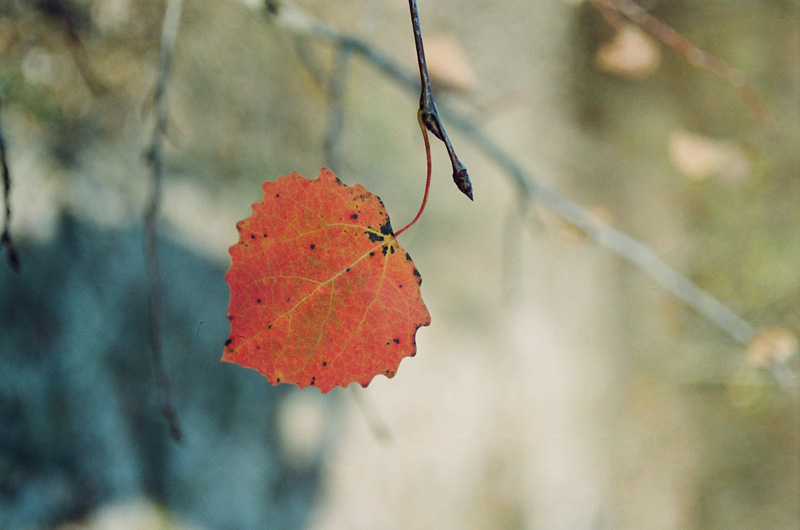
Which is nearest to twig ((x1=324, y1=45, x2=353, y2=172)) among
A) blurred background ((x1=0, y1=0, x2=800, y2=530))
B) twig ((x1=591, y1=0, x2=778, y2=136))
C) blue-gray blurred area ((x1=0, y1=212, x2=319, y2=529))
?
blurred background ((x1=0, y1=0, x2=800, y2=530))

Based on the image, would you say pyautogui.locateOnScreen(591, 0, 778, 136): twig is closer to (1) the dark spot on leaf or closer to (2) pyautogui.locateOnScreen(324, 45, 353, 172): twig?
(2) pyautogui.locateOnScreen(324, 45, 353, 172): twig

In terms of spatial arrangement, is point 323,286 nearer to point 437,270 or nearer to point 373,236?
point 373,236

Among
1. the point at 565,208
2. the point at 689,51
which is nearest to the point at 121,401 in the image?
the point at 565,208

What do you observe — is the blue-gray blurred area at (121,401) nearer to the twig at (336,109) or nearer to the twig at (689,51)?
the twig at (336,109)

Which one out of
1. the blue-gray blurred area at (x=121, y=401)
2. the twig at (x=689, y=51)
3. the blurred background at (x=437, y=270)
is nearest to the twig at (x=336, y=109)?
the blurred background at (x=437, y=270)

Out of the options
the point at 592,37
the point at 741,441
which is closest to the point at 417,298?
the point at 592,37

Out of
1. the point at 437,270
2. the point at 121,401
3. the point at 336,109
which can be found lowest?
the point at 121,401
